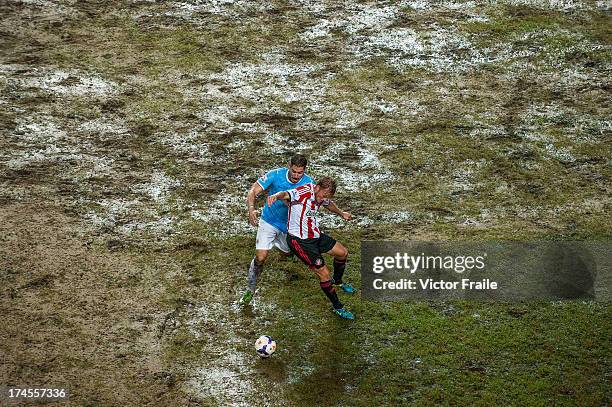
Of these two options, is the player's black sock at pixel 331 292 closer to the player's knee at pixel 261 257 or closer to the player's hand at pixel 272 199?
the player's knee at pixel 261 257

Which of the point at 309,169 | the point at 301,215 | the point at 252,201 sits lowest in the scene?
the point at 309,169

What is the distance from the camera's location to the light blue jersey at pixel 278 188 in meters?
10.2

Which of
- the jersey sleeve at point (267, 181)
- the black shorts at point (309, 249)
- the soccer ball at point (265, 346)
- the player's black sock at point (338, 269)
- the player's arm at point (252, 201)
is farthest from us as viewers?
the player's black sock at point (338, 269)

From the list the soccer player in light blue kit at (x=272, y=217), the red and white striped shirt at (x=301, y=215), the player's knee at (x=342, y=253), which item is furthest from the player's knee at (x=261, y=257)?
the player's knee at (x=342, y=253)

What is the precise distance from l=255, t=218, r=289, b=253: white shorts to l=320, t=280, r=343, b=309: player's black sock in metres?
0.78

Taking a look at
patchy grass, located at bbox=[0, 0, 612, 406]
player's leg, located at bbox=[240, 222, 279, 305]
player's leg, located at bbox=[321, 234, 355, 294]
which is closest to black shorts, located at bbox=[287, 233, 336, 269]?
player's leg, located at bbox=[321, 234, 355, 294]

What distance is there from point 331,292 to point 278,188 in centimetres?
153

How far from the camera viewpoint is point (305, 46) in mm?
17844

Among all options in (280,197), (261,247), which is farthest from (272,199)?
(261,247)

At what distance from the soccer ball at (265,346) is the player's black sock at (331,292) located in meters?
1.06

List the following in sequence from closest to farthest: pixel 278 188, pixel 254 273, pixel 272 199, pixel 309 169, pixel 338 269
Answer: pixel 272 199, pixel 278 188, pixel 254 273, pixel 338 269, pixel 309 169

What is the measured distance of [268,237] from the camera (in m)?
10.4

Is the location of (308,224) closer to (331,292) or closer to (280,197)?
(280,197)

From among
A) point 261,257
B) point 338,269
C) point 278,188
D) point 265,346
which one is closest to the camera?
point 265,346
